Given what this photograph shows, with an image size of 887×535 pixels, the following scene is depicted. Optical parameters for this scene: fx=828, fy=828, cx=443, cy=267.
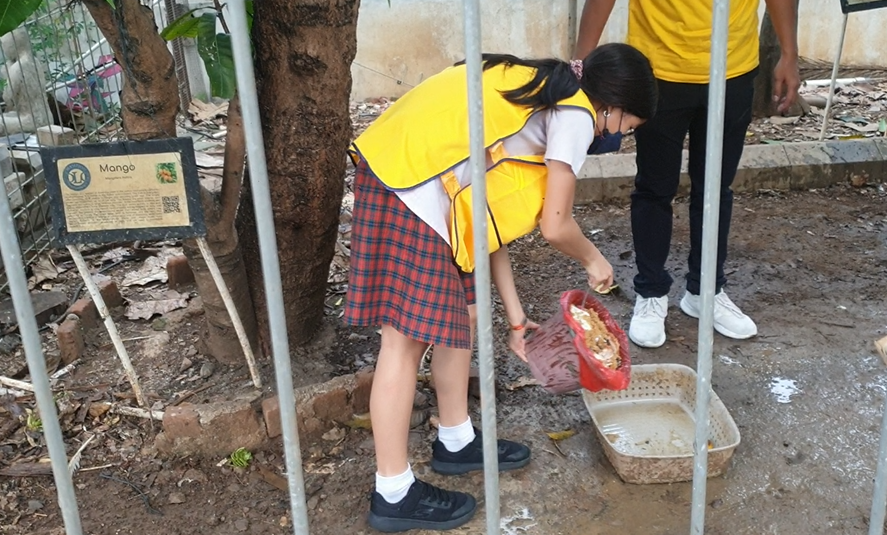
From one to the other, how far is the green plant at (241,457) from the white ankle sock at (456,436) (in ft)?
2.06

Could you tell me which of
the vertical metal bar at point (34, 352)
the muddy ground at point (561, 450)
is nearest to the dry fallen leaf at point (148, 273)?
the muddy ground at point (561, 450)

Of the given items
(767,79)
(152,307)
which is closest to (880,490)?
(152,307)

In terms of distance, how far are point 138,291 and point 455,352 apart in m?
2.01

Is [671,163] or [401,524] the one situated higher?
[671,163]

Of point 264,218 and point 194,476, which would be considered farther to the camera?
point 194,476

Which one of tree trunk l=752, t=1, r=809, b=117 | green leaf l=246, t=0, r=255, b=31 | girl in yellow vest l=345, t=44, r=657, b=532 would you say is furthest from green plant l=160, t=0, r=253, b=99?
tree trunk l=752, t=1, r=809, b=117

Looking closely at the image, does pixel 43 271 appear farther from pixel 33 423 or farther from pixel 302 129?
pixel 302 129

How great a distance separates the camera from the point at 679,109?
120 inches

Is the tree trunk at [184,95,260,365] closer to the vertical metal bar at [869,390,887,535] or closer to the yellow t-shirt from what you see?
the yellow t-shirt

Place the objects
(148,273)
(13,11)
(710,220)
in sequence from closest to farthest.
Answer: (710,220) < (13,11) < (148,273)

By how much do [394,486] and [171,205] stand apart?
106 cm

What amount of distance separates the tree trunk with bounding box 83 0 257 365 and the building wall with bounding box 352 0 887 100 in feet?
19.9

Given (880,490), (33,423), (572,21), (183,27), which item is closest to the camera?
(880,490)

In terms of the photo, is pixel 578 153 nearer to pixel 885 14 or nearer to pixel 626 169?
pixel 626 169
